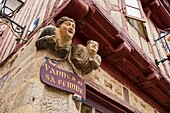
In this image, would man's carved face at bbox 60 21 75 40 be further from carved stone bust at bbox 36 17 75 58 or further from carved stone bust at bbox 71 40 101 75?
carved stone bust at bbox 71 40 101 75

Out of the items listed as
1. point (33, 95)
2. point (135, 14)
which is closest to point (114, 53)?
point (135, 14)

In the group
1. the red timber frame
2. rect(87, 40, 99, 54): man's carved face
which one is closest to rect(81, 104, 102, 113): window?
the red timber frame

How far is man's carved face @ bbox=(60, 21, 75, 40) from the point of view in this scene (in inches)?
Answer: 88.6

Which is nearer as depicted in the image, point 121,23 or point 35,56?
point 35,56

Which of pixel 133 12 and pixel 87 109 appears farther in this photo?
pixel 133 12

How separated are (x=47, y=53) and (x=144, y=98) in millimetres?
2288

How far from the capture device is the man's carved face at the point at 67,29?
2.25 m

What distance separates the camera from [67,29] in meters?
2.27

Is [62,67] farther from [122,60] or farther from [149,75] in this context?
[149,75]

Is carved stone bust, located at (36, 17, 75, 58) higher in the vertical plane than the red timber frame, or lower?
lower

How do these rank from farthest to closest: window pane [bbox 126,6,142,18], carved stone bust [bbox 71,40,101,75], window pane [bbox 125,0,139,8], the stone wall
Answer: window pane [bbox 125,0,139,8] → window pane [bbox 126,6,142,18] → carved stone bust [bbox 71,40,101,75] → the stone wall

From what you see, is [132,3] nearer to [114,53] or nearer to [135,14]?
[135,14]

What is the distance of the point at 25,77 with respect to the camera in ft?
6.96

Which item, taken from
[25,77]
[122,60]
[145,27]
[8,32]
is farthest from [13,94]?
[145,27]
